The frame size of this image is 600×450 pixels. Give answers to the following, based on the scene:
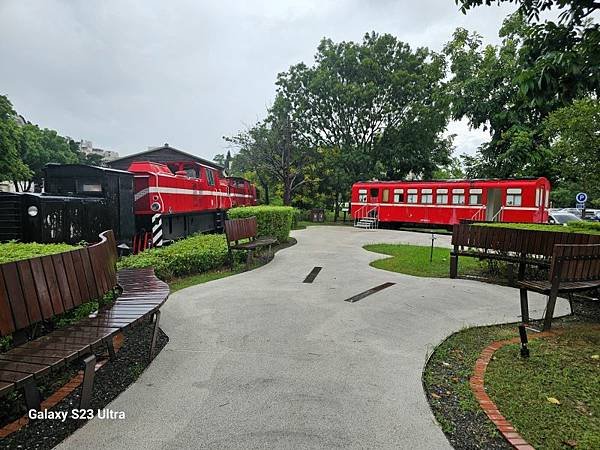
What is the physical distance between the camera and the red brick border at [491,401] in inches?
95.0

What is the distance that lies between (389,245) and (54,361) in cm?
1151

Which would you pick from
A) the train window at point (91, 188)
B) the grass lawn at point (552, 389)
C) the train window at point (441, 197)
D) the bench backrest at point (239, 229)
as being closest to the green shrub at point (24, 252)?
the grass lawn at point (552, 389)

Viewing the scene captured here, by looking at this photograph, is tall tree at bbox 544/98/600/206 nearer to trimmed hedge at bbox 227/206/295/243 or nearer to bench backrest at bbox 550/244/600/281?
trimmed hedge at bbox 227/206/295/243

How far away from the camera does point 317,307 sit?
539 cm

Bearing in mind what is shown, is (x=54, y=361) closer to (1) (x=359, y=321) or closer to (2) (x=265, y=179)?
(1) (x=359, y=321)

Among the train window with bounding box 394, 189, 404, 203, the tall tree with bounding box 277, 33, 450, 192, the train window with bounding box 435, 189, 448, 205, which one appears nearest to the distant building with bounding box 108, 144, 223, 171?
the tall tree with bounding box 277, 33, 450, 192

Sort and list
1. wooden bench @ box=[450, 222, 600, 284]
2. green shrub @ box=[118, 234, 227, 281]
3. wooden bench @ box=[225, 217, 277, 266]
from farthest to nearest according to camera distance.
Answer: wooden bench @ box=[225, 217, 277, 266], green shrub @ box=[118, 234, 227, 281], wooden bench @ box=[450, 222, 600, 284]

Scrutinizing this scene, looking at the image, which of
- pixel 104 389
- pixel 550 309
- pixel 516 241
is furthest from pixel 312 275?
pixel 104 389

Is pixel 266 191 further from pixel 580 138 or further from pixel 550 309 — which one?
pixel 550 309

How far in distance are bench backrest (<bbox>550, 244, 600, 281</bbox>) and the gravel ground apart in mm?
4449

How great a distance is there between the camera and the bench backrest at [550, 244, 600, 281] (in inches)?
172

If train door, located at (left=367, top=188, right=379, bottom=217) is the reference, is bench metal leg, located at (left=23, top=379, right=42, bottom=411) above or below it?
below

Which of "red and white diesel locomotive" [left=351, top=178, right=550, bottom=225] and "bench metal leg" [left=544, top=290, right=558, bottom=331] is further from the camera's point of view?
"red and white diesel locomotive" [left=351, top=178, right=550, bottom=225]

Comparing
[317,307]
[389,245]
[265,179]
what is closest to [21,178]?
[265,179]
